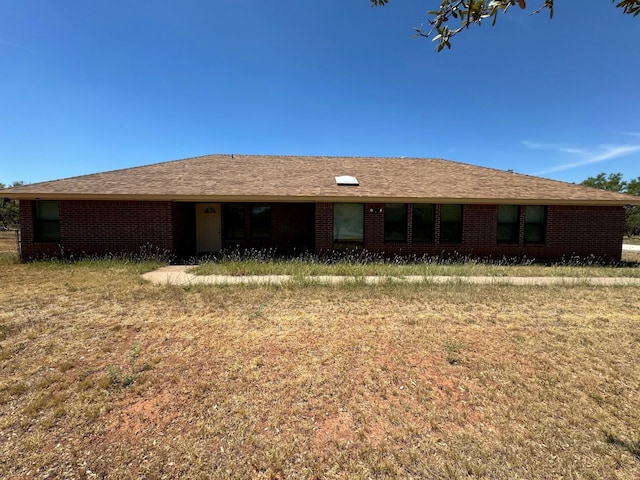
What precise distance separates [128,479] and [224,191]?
32.4ft

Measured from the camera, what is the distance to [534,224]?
40.1 feet

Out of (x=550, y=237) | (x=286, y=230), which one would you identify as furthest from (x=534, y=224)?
(x=286, y=230)

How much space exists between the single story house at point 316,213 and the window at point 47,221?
0.04 meters

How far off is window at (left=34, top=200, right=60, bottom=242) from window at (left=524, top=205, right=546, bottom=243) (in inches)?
673

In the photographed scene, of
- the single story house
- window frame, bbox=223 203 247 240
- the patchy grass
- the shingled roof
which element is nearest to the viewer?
the patchy grass

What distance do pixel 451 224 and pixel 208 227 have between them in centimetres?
961

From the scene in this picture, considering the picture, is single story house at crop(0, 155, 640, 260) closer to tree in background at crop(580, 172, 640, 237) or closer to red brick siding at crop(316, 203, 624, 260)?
red brick siding at crop(316, 203, 624, 260)

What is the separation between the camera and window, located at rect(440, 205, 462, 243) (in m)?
12.1

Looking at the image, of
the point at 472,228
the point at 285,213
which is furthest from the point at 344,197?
the point at 472,228

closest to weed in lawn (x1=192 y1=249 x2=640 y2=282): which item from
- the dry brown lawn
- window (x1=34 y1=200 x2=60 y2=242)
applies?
the dry brown lawn

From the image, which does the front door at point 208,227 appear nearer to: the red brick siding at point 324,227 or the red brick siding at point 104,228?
the red brick siding at point 104,228

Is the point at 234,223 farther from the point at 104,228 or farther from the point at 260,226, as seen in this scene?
the point at 104,228

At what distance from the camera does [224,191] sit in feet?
37.1

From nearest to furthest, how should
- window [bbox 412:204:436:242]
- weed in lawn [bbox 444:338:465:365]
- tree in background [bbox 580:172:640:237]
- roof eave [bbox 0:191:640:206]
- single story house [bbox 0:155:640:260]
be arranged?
1. weed in lawn [bbox 444:338:465:365]
2. roof eave [bbox 0:191:640:206]
3. single story house [bbox 0:155:640:260]
4. window [bbox 412:204:436:242]
5. tree in background [bbox 580:172:640:237]
